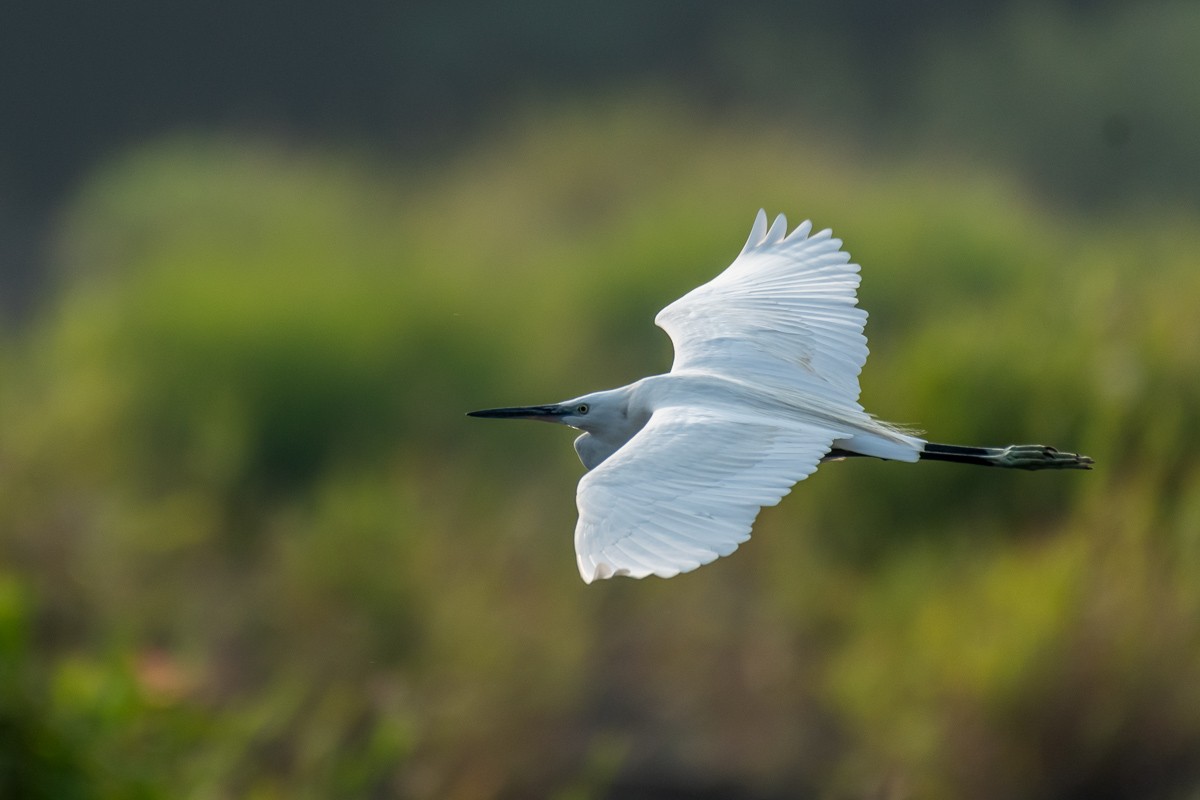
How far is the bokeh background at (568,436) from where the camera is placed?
484cm

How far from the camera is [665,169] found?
8617mm

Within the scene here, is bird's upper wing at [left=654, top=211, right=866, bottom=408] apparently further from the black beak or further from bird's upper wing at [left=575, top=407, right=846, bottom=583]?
bird's upper wing at [left=575, top=407, right=846, bottom=583]

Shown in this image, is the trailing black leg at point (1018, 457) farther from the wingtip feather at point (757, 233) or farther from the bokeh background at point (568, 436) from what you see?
the bokeh background at point (568, 436)

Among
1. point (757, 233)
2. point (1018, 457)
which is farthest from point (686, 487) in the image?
point (757, 233)

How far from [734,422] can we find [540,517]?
12.4 ft

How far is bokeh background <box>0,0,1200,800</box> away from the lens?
15.9 feet

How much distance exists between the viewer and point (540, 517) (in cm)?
643

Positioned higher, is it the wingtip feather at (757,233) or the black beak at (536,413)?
the wingtip feather at (757,233)

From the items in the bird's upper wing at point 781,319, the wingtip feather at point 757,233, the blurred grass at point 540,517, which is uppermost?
the wingtip feather at point 757,233

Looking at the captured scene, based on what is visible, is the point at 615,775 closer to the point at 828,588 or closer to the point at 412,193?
the point at 828,588

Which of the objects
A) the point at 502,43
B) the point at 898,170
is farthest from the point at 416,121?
the point at 898,170

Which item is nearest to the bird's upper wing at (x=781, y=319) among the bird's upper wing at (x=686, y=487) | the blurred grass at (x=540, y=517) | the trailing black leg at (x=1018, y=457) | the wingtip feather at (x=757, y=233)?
the wingtip feather at (x=757, y=233)

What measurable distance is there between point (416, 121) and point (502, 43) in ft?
6.25

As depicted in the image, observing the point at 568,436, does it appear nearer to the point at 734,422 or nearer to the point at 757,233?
the point at 757,233
